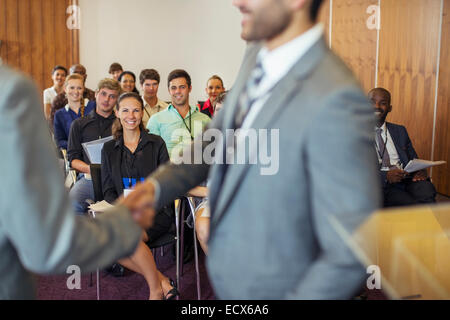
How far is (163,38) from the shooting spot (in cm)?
1046

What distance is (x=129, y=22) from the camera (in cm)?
1022

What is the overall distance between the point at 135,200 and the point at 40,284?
2913 millimetres

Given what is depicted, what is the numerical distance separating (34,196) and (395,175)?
3661mm

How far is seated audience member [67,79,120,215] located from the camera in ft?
14.2

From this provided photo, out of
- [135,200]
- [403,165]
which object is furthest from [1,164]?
[403,165]

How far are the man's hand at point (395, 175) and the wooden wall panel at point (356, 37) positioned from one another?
3.03 metres

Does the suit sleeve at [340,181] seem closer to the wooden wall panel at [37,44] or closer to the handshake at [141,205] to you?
the handshake at [141,205]

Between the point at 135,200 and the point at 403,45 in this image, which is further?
the point at 403,45

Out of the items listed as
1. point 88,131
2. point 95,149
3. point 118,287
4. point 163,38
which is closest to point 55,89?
point 88,131

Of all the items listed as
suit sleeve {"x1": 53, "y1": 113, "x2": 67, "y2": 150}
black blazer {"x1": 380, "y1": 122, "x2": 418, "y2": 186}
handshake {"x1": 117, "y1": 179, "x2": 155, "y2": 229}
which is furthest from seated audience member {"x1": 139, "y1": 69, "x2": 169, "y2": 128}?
handshake {"x1": 117, "y1": 179, "x2": 155, "y2": 229}

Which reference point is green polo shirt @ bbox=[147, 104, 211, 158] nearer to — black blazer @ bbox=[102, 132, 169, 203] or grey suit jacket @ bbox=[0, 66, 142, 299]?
black blazer @ bbox=[102, 132, 169, 203]

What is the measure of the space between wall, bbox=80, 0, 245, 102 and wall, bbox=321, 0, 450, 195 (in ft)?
10.5

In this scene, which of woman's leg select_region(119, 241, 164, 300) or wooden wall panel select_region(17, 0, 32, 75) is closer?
woman's leg select_region(119, 241, 164, 300)
